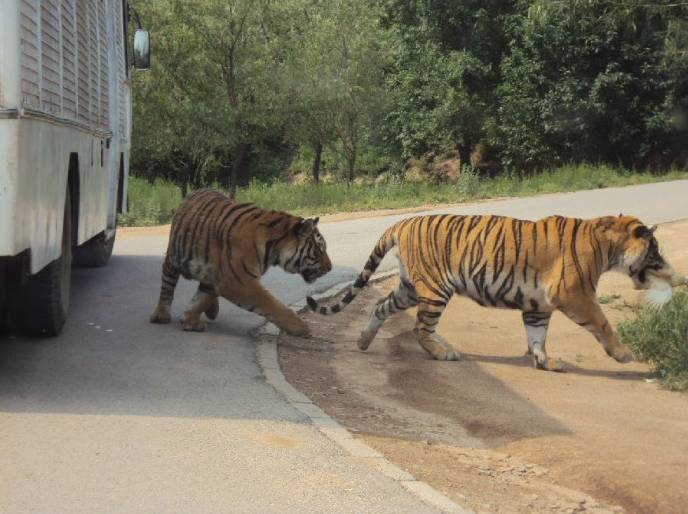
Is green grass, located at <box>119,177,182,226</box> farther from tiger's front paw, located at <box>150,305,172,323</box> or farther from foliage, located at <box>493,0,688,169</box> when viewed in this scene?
foliage, located at <box>493,0,688,169</box>

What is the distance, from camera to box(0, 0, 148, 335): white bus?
6062 millimetres

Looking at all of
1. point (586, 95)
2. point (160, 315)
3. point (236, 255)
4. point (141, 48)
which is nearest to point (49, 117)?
point (236, 255)

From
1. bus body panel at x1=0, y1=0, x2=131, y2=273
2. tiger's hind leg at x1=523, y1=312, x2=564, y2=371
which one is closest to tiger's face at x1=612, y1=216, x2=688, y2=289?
tiger's hind leg at x1=523, y1=312, x2=564, y2=371

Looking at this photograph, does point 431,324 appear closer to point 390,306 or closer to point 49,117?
point 390,306

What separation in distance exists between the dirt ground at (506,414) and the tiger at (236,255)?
0.55 m

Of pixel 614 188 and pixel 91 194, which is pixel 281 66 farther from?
pixel 91 194

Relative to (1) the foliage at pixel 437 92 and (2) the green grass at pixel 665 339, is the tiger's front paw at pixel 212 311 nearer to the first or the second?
(2) the green grass at pixel 665 339

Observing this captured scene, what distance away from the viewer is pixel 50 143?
7.00 meters

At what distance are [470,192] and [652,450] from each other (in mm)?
19180

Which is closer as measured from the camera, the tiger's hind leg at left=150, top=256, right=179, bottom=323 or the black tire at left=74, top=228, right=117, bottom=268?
the tiger's hind leg at left=150, top=256, right=179, bottom=323

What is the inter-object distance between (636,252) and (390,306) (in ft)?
6.71

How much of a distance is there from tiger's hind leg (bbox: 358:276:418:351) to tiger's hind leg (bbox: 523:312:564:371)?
0.99 meters

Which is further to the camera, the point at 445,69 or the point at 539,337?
the point at 445,69

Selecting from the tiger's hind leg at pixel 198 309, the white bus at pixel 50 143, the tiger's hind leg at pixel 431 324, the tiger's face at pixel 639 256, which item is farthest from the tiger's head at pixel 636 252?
the white bus at pixel 50 143
